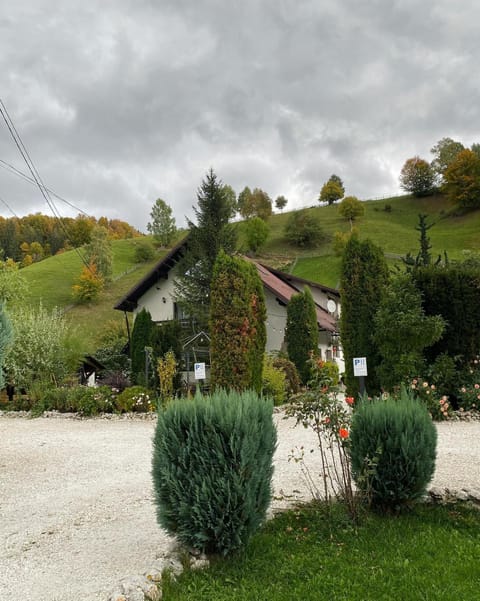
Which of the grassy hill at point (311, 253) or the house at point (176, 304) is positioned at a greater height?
the grassy hill at point (311, 253)

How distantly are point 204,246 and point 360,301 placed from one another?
11.2 metres

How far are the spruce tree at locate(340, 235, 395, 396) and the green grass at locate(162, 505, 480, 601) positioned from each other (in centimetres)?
729

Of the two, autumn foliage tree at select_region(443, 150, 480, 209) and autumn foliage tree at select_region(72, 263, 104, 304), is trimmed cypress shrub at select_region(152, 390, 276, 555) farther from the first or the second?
autumn foliage tree at select_region(443, 150, 480, 209)

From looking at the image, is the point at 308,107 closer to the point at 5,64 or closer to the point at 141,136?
the point at 141,136

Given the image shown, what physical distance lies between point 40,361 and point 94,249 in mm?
42385

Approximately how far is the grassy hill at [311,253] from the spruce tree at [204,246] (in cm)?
2296

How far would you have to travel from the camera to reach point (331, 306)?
2995 cm

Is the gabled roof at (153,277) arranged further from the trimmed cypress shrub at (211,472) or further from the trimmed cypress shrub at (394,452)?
the trimmed cypress shrub at (211,472)

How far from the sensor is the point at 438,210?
71500mm

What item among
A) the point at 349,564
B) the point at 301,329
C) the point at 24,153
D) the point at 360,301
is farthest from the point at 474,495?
the point at 301,329

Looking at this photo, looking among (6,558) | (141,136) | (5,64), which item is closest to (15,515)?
(6,558)

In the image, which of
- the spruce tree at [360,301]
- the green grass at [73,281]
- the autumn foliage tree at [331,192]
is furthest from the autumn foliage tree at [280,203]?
the spruce tree at [360,301]

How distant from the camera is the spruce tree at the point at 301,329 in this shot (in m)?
20.0

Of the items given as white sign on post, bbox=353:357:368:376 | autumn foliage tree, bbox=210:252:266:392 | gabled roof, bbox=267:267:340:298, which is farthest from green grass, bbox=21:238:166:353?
white sign on post, bbox=353:357:368:376
